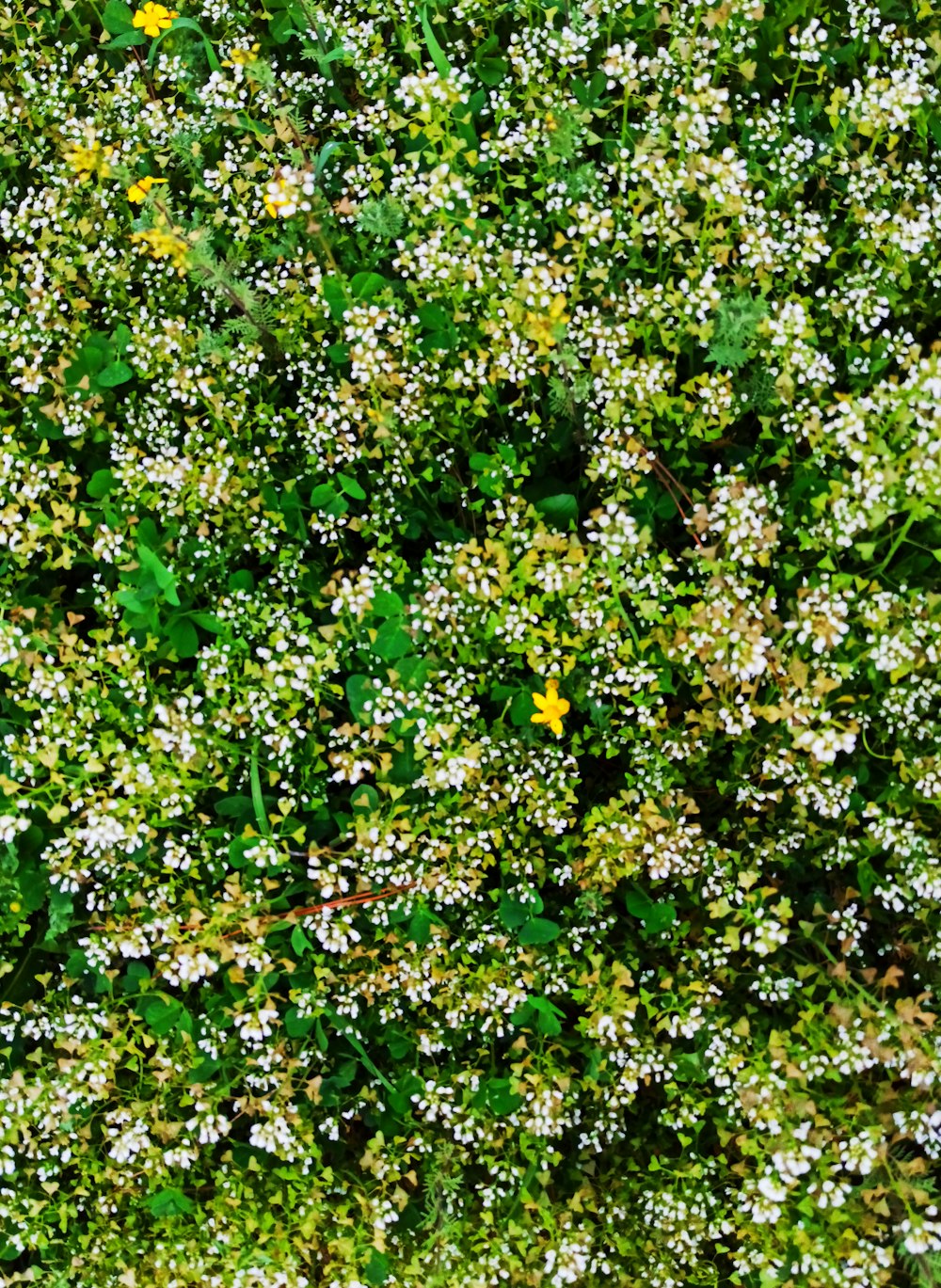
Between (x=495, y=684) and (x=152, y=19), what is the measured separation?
2890mm

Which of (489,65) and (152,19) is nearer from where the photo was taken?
(489,65)

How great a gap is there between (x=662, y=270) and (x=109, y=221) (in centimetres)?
209

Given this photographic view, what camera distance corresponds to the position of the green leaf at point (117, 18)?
158 inches

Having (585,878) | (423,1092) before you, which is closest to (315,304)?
(585,878)

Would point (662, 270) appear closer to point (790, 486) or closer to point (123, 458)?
point (790, 486)

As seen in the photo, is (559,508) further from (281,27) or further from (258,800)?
(281,27)

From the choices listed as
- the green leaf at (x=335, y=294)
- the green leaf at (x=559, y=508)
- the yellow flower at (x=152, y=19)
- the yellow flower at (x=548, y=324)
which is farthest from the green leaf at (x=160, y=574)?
the yellow flower at (x=152, y=19)

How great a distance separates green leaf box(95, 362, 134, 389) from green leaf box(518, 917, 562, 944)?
2.36m

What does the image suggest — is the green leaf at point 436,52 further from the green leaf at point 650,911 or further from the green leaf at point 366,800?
the green leaf at point 650,911

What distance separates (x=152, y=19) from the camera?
152 inches

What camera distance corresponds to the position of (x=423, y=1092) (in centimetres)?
334

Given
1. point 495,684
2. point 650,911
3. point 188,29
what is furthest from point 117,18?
point 650,911

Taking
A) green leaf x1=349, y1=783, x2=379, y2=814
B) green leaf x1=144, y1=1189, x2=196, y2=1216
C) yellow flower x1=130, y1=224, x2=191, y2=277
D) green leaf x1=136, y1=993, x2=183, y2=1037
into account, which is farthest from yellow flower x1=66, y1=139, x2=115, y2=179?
green leaf x1=144, y1=1189, x2=196, y2=1216

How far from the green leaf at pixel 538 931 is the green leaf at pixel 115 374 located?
2355 mm
